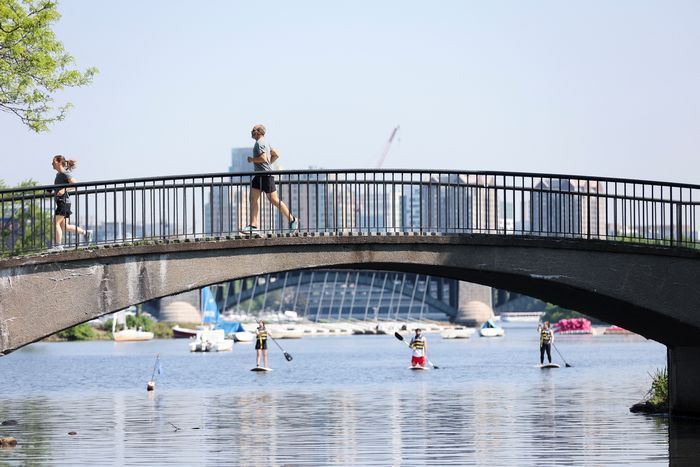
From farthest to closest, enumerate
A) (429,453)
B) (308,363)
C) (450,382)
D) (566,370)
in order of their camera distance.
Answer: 1. (308,363)
2. (566,370)
3. (450,382)
4. (429,453)

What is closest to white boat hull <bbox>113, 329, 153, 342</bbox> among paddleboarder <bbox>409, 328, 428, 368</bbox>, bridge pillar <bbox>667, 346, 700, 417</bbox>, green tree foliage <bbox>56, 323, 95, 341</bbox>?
green tree foliage <bbox>56, 323, 95, 341</bbox>

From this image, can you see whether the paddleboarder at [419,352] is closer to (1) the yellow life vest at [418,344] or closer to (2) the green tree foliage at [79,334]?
(1) the yellow life vest at [418,344]

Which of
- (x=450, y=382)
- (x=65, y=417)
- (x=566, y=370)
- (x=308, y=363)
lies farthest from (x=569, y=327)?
(x=65, y=417)

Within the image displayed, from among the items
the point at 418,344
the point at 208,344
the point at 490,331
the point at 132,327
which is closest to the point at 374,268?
the point at 418,344

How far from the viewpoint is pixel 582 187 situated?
31.8 meters

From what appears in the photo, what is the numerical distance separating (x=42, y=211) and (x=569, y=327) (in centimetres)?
16209

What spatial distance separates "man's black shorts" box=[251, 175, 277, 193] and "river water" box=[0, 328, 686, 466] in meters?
5.02

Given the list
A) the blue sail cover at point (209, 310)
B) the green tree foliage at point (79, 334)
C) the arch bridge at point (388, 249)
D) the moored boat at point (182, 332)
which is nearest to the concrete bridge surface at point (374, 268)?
the arch bridge at point (388, 249)

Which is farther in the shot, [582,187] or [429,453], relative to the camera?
[582,187]

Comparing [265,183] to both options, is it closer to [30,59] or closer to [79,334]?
[30,59]

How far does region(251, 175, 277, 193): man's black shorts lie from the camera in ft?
95.0

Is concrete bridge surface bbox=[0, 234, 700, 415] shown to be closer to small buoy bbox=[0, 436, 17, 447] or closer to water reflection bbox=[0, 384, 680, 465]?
water reflection bbox=[0, 384, 680, 465]

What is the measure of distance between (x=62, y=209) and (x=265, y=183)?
3.94 meters

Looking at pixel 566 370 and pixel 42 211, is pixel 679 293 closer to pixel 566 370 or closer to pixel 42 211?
pixel 42 211
